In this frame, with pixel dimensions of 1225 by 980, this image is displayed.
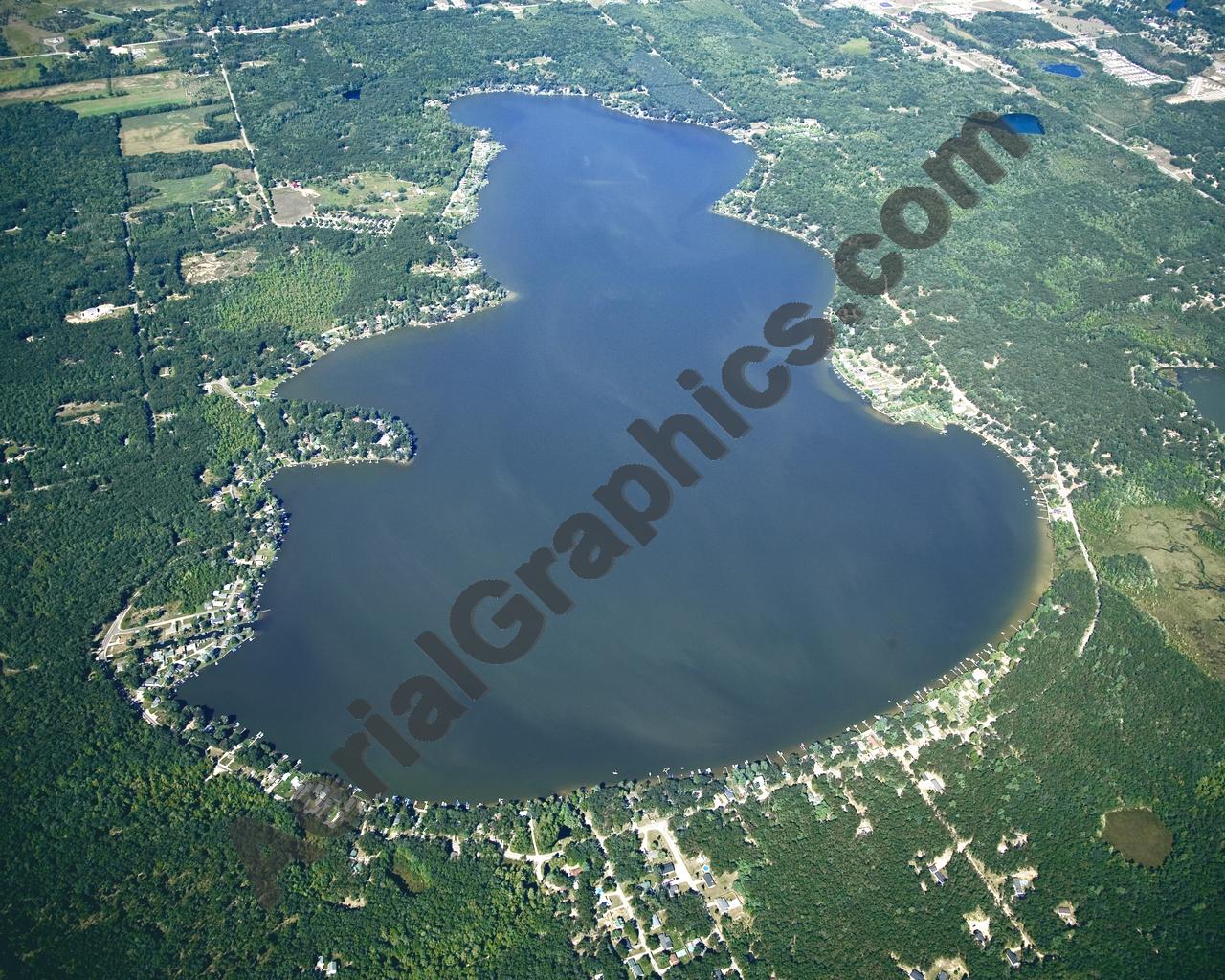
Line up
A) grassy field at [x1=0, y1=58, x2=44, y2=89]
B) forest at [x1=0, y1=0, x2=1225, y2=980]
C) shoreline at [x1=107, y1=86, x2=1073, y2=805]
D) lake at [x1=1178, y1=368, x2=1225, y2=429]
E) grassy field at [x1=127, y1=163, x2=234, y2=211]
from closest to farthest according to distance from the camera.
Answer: forest at [x1=0, y1=0, x2=1225, y2=980], shoreline at [x1=107, y1=86, x2=1073, y2=805], lake at [x1=1178, y1=368, x2=1225, y2=429], grassy field at [x1=127, y1=163, x2=234, y2=211], grassy field at [x1=0, y1=58, x2=44, y2=89]

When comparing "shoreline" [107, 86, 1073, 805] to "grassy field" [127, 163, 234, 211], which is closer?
"shoreline" [107, 86, 1073, 805]

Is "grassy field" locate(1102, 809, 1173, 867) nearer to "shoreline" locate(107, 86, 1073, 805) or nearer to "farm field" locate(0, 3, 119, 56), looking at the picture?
Result: "shoreline" locate(107, 86, 1073, 805)

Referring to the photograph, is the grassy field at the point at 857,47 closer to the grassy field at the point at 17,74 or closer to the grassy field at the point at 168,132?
the grassy field at the point at 168,132

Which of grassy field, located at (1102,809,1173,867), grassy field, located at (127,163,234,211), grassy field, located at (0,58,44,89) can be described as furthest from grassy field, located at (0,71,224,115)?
grassy field, located at (1102,809,1173,867)

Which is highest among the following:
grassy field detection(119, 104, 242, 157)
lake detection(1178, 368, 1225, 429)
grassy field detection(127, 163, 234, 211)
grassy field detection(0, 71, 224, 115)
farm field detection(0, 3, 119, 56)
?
farm field detection(0, 3, 119, 56)

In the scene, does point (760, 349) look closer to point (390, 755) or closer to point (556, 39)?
point (390, 755)

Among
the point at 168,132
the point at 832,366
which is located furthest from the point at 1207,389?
the point at 168,132
